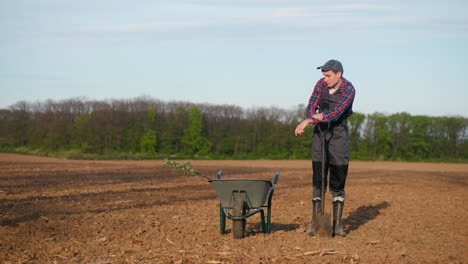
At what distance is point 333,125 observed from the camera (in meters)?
5.51

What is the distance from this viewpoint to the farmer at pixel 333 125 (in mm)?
5398

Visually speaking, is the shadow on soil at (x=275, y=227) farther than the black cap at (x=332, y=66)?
Yes

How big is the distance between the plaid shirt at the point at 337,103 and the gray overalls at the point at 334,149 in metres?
0.06

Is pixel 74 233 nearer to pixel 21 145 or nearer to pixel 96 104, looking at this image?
pixel 21 145

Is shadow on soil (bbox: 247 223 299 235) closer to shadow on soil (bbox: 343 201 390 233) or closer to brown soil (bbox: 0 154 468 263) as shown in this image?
brown soil (bbox: 0 154 468 263)

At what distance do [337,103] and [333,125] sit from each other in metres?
0.27

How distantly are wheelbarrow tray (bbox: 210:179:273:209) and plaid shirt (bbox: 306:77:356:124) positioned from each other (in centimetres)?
96

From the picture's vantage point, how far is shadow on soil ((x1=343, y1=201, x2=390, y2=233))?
669 centimetres

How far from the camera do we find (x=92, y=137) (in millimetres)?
35312

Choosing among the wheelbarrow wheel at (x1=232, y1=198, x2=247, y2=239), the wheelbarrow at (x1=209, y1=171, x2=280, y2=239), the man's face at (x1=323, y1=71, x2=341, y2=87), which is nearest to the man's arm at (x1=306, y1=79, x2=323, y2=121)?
the man's face at (x1=323, y1=71, x2=341, y2=87)

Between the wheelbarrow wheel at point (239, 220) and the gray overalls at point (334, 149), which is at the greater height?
the gray overalls at point (334, 149)

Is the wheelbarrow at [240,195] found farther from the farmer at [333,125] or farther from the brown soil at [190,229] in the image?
the farmer at [333,125]

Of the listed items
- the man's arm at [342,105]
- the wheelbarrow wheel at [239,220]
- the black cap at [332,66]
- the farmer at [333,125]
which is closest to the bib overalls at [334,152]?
the farmer at [333,125]

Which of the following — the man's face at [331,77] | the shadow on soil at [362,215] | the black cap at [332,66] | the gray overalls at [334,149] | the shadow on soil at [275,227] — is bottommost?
the shadow on soil at [362,215]
